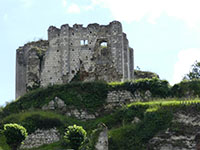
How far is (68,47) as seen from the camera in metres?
43.2

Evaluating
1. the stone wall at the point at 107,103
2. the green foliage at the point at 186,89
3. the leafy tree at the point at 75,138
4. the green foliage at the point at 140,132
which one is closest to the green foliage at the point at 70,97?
the stone wall at the point at 107,103

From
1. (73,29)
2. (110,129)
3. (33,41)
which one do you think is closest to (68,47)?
(73,29)

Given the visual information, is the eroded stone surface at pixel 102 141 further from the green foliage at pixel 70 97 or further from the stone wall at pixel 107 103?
the green foliage at pixel 70 97

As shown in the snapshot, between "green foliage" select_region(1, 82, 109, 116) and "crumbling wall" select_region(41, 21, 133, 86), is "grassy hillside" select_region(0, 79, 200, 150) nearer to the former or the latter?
"green foliage" select_region(1, 82, 109, 116)

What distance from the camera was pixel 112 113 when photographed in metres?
35.8

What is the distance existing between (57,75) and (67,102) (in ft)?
23.4

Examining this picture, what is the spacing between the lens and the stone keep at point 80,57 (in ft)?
140

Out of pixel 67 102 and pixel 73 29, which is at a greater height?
pixel 73 29

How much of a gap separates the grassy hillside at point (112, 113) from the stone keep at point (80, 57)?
15.8ft

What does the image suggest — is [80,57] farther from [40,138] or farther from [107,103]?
[40,138]

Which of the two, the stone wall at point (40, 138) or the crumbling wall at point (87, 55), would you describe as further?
the crumbling wall at point (87, 55)

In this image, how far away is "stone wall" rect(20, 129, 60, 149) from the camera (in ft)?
108

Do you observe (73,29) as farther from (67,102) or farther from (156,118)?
(156,118)

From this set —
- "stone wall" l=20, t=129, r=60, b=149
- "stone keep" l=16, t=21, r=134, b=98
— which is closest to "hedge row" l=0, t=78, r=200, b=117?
"stone wall" l=20, t=129, r=60, b=149
